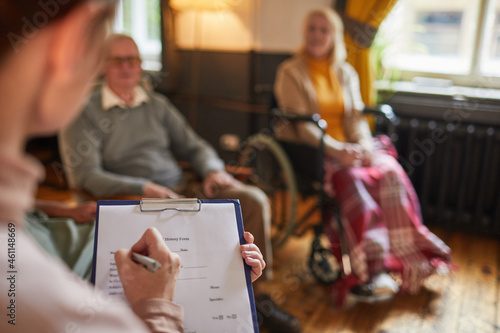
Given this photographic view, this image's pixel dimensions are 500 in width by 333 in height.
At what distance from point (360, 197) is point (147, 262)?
1.49 m

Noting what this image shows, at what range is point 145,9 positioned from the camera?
3.72m

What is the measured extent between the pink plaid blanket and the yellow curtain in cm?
81

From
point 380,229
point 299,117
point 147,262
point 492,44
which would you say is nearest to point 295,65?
point 299,117

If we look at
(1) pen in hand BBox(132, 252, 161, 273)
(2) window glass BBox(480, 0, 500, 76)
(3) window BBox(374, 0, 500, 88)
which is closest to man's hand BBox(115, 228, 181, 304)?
(1) pen in hand BBox(132, 252, 161, 273)

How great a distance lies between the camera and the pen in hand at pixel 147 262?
565mm

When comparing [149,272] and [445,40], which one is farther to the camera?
[445,40]

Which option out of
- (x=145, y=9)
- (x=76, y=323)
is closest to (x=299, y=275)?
(x=76, y=323)

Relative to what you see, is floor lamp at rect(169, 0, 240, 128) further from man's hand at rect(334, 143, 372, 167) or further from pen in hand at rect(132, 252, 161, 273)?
pen in hand at rect(132, 252, 161, 273)

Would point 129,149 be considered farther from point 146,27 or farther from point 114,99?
point 146,27

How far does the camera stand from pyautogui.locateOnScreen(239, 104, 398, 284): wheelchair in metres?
2.00

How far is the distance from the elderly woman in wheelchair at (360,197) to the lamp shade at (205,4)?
1.06 meters

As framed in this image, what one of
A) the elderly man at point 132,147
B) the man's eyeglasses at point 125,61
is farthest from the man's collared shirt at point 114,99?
the man's eyeglasses at point 125,61

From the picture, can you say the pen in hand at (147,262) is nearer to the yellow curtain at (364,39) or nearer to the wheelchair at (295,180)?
the wheelchair at (295,180)

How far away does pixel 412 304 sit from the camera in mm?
1932
